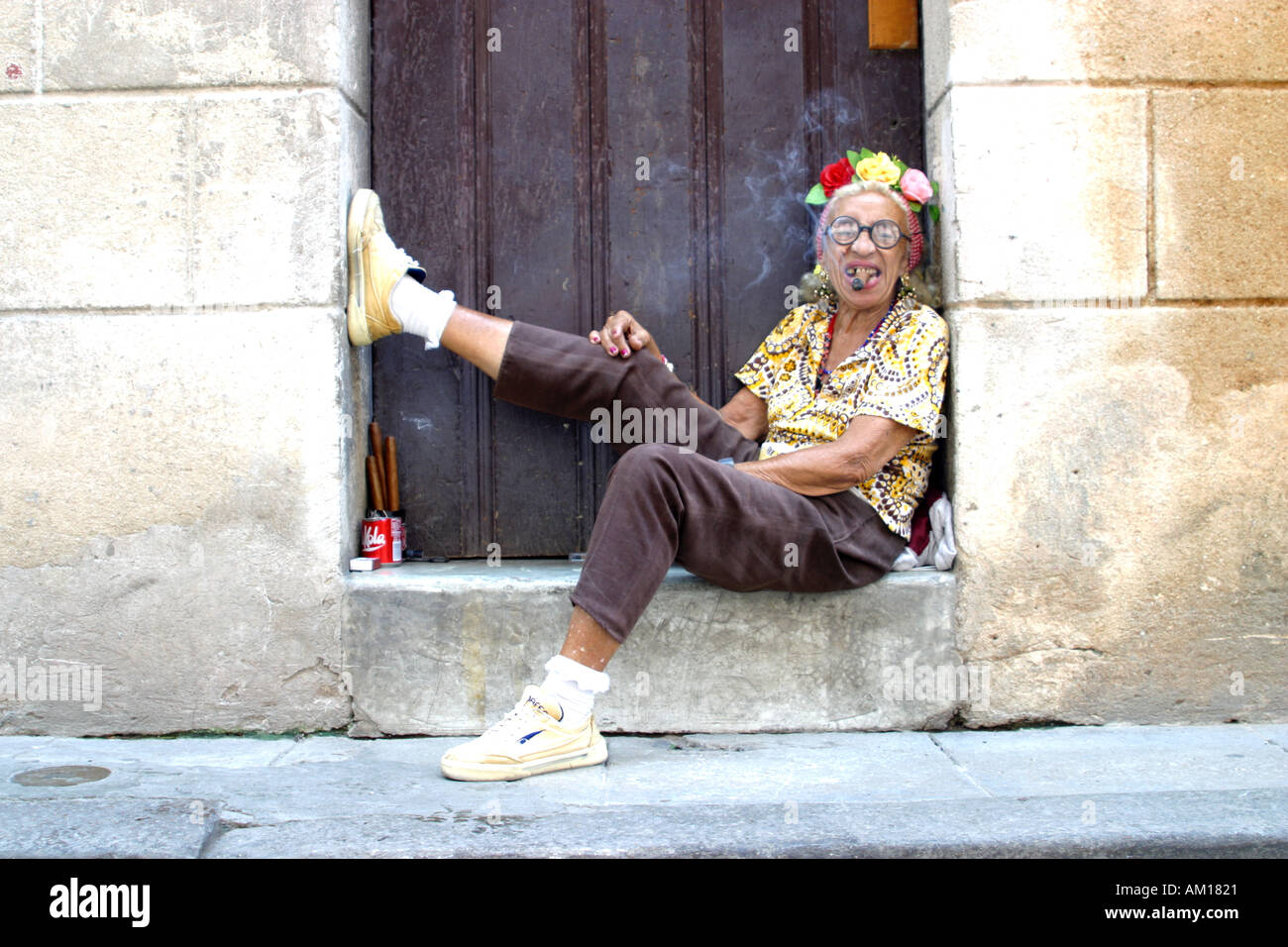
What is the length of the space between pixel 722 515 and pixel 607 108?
1.47 meters

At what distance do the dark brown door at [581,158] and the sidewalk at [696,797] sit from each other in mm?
1017

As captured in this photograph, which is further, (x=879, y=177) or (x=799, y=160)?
(x=799, y=160)

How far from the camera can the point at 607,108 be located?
3.45m

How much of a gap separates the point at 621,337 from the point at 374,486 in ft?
2.91

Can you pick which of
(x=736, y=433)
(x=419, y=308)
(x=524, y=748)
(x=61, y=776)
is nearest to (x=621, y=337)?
(x=736, y=433)

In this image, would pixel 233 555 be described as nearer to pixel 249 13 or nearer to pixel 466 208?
pixel 466 208

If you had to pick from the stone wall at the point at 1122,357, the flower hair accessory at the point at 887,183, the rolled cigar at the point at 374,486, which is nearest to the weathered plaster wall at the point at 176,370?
the rolled cigar at the point at 374,486

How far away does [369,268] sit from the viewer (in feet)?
10.3

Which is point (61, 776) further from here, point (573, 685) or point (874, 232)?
point (874, 232)

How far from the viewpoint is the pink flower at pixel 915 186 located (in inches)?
124

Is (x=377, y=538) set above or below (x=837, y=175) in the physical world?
below

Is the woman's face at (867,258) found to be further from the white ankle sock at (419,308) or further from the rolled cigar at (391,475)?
the rolled cigar at (391,475)

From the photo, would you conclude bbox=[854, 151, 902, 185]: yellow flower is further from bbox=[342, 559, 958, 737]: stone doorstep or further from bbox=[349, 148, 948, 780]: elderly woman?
bbox=[342, 559, 958, 737]: stone doorstep

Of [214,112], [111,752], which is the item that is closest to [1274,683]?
[111,752]
